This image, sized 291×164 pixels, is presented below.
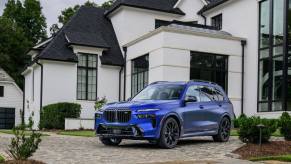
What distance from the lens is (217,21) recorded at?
102 ft

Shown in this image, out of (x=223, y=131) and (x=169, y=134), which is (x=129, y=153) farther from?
(x=223, y=131)

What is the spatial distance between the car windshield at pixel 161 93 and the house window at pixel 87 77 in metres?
15.1

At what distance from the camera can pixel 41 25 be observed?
183ft

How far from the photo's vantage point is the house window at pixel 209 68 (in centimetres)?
2639

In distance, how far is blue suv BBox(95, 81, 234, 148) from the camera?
43.9ft

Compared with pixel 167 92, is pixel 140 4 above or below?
above

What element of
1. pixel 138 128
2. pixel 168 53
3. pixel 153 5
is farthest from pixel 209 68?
pixel 138 128

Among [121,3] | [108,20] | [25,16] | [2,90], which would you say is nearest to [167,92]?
[121,3]

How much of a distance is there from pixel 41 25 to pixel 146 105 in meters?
44.1

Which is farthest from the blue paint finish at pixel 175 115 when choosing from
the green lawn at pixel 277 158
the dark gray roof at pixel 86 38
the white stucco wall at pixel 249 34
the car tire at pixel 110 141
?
the dark gray roof at pixel 86 38

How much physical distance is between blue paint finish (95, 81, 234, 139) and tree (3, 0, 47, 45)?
41.1 meters

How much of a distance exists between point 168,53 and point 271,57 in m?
5.07

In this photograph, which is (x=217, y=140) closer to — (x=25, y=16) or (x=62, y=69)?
(x=62, y=69)

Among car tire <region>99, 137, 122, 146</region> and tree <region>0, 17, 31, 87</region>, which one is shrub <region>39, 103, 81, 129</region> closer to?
car tire <region>99, 137, 122, 146</region>
